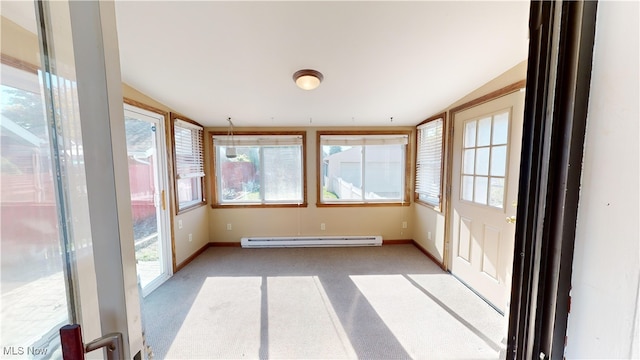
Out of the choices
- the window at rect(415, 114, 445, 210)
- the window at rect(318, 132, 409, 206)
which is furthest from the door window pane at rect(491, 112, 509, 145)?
the window at rect(318, 132, 409, 206)

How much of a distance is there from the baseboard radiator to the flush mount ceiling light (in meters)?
2.33

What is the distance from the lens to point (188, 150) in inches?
119

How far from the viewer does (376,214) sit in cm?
359

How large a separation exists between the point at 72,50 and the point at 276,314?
6.90 feet

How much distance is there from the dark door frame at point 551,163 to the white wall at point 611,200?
0.6 inches

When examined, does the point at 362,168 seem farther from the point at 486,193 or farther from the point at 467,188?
the point at 486,193

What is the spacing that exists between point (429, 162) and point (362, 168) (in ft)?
3.12

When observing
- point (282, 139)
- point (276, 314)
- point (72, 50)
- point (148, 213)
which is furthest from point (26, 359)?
point (282, 139)

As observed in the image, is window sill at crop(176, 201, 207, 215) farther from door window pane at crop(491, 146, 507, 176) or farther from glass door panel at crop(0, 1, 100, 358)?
door window pane at crop(491, 146, 507, 176)

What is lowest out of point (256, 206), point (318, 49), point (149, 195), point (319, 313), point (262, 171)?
point (319, 313)

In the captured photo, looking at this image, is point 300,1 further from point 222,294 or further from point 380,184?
point 380,184

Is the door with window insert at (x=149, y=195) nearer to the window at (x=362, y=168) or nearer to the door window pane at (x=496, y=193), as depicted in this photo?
the window at (x=362, y=168)

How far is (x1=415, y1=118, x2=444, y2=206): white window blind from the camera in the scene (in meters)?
2.90

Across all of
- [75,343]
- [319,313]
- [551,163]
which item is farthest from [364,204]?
[75,343]
